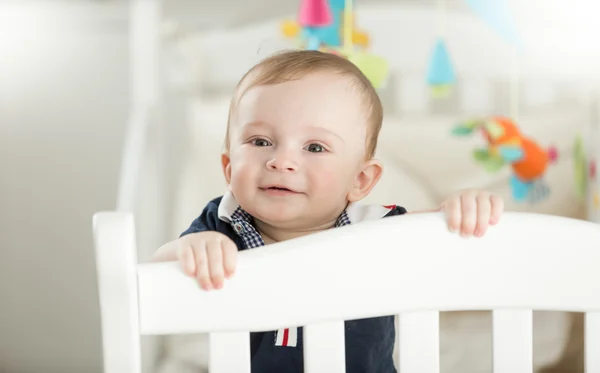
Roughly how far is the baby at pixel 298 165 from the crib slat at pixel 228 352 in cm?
15

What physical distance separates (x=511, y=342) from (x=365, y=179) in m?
0.33

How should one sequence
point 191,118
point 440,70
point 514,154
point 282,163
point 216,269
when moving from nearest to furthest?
point 216,269, point 282,163, point 514,154, point 440,70, point 191,118

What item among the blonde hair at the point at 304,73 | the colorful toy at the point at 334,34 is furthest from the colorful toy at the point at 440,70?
the blonde hair at the point at 304,73

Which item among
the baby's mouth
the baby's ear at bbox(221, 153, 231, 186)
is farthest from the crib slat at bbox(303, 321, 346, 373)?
the baby's ear at bbox(221, 153, 231, 186)

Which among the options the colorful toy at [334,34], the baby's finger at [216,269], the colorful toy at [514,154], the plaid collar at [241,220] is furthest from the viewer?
the colorful toy at [514,154]

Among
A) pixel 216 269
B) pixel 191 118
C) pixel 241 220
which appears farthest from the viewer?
pixel 191 118

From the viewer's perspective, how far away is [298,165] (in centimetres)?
82

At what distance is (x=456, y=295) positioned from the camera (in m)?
0.65

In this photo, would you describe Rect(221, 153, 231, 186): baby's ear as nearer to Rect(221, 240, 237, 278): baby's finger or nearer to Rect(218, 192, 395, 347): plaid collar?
Rect(218, 192, 395, 347): plaid collar

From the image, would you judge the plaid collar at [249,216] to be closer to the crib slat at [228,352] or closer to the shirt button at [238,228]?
the shirt button at [238,228]

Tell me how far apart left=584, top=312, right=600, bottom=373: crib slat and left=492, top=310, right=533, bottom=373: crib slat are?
5 centimetres

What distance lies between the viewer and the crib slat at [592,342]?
67 centimetres

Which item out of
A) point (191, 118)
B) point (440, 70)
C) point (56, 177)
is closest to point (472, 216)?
point (440, 70)

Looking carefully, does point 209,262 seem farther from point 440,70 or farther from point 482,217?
point 440,70
